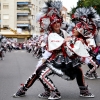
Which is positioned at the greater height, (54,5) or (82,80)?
(54,5)

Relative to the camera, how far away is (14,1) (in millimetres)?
92375

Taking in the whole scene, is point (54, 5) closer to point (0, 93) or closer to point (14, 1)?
point (0, 93)

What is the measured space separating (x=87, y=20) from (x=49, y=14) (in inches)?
68.2

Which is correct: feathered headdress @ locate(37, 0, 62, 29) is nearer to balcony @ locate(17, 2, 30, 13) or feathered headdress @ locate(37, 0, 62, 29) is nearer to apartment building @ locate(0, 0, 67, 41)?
apartment building @ locate(0, 0, 67, 41)

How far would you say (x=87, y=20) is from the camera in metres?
10.1

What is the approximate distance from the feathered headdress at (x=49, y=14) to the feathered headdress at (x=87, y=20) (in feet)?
2.45

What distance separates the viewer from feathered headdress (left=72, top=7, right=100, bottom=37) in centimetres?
941

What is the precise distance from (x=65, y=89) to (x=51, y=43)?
2478mm

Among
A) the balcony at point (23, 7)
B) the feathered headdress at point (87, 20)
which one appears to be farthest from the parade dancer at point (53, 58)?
the balcony at point (23, 7)

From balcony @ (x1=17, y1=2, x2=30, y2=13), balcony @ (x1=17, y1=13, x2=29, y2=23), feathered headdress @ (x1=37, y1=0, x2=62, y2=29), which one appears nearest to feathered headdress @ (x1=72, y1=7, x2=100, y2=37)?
feathered headdress @ (x1=37, y1=0, x2=62, y2=29)

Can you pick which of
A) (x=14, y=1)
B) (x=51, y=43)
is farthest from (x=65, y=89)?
(x=14, y=1)

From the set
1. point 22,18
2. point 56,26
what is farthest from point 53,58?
point 22,18

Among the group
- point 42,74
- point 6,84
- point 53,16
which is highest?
point 53,16

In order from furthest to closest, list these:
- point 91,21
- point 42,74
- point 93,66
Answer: point 93,66 < point 91,21 < point 42,74
